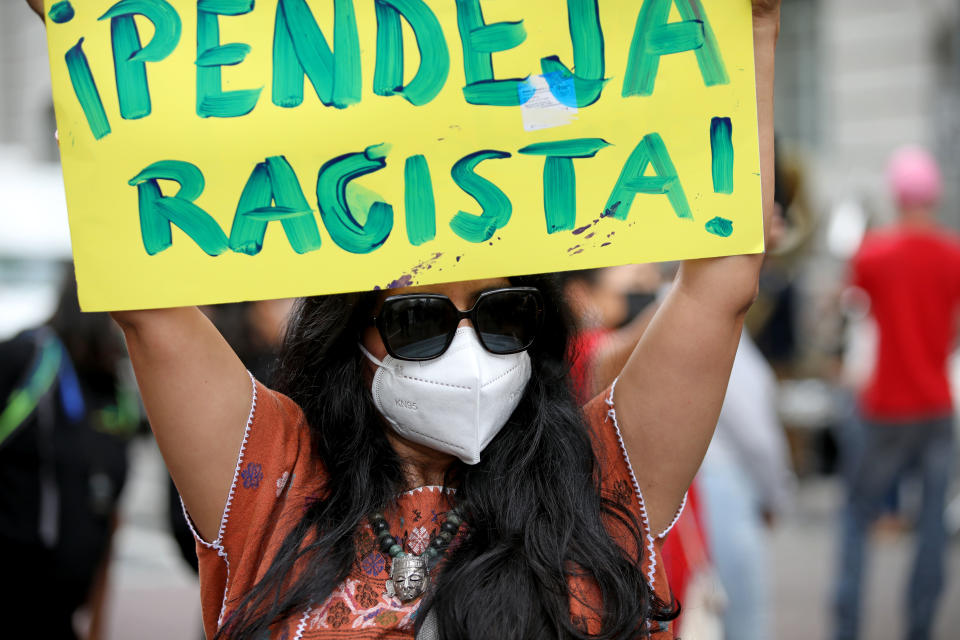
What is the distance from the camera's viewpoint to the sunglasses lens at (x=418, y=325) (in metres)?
1.79

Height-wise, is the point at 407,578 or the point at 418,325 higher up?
the point at 418,325

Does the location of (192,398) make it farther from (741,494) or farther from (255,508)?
(741,494)

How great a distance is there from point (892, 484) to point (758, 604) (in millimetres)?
1609

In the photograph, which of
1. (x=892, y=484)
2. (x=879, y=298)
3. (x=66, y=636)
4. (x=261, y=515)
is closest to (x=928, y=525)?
(x=892, y=484)

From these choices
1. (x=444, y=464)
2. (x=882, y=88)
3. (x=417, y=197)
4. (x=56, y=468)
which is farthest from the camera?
(x=882, y=88)

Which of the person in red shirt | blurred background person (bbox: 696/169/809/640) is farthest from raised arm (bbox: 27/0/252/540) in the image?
the person in red shirt

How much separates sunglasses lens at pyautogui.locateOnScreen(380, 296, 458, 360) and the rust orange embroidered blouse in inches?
10.0

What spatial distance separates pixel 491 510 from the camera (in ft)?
6.05

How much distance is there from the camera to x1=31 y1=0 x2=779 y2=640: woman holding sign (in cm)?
173

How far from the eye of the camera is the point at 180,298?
171 centimetres

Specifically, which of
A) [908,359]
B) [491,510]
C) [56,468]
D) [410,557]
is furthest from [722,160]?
[908,359]

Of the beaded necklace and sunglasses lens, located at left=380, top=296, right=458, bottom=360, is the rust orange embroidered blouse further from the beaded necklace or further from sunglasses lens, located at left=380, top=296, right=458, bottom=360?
sunglasses lens, located at left=380, top=296, right=458, bottom=360

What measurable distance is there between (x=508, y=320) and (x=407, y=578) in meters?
0.46

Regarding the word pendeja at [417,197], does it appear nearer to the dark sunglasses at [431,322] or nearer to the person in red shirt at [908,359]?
the dark sunglasses at [431,322]
